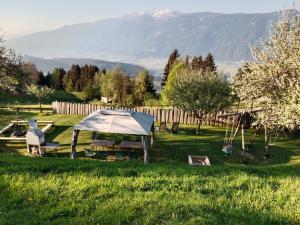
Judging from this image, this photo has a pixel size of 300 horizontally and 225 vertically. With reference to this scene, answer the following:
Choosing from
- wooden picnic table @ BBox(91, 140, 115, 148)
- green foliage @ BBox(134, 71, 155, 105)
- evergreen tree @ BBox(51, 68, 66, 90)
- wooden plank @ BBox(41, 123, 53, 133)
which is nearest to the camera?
wooden picnic table @ BBox(91, 140, 115, 148)

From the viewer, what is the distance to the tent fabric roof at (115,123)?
22781 millimetres

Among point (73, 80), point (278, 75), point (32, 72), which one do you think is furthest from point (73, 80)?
point (278, 75)

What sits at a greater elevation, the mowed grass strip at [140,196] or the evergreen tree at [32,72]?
the evergreen tree at [32,72]

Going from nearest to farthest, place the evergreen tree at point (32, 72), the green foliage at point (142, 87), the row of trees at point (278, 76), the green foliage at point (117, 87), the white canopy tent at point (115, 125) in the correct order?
the row of trees at point (278, 76), the white canopy tent at point (115, 125), the evergreen tree at point (32, 72), the green foliage at point (117, 87), the green foliage at point (142, 87)

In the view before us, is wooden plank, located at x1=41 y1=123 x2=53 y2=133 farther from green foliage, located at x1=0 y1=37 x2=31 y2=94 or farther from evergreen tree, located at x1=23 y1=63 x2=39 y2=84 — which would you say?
evergreen tree, located at x1=23 y1=63 x2=39 y2=84

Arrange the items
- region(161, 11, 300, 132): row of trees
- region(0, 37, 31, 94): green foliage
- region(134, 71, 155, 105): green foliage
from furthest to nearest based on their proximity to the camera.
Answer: region(134, 71, 155, 105): green foliage, region(0, 37, 31, 94): green foliage, region(161, 11, 300, 132): row of trees

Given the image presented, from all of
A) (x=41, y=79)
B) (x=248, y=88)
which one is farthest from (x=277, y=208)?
(x=41, y=79)

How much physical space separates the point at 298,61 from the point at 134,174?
1197cm

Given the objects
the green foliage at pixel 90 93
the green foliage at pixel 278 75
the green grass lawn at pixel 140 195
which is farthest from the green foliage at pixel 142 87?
the green grass lawn at pixel 140 195

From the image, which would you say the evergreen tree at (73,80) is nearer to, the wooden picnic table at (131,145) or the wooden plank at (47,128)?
the wooden plank at (47,128)

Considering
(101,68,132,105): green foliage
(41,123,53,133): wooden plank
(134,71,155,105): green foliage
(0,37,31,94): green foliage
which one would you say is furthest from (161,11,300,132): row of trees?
(134,71,155,105): green foliage

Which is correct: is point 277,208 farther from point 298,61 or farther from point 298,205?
point 298,61

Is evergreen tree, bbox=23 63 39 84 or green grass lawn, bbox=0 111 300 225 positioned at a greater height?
evergreen tree, bbox=23 63 39 84

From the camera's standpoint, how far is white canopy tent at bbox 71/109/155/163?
22688 mm
